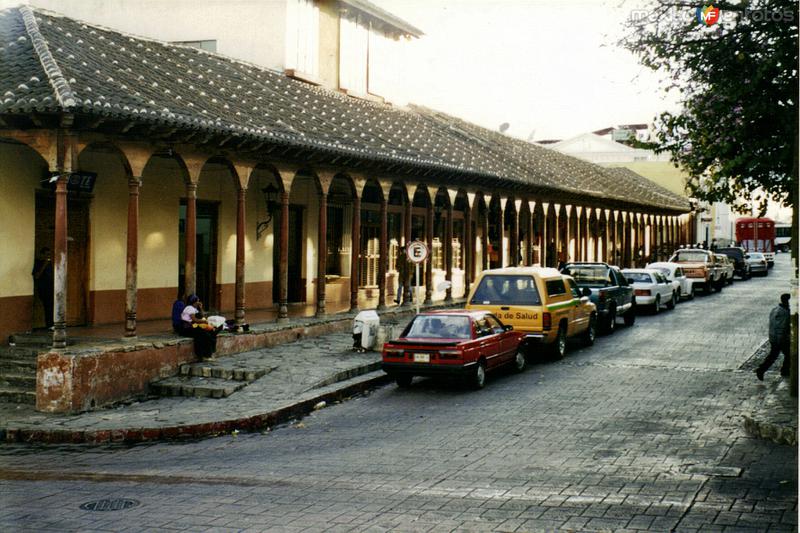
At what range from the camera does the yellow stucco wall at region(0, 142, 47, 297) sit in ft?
48.3

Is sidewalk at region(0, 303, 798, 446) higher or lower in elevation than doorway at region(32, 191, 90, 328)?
lower

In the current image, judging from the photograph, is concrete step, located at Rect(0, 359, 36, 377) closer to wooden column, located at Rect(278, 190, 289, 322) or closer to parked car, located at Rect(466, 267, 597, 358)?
wooden column, located at Rect(278, 190, 289, 322)

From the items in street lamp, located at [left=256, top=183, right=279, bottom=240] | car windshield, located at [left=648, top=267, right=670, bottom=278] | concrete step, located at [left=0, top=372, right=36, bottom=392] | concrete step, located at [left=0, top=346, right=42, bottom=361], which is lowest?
concrete step, located at [left=0, top=372, right=36, bottom=392]

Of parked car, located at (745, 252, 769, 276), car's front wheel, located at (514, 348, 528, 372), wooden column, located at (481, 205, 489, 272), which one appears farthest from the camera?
parked car, located at (745, 252, 769, 276)

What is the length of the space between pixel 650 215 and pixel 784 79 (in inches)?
1505

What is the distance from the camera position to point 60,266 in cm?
1300

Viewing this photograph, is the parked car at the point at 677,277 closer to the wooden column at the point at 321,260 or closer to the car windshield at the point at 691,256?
the car windshield at the point at 691,256

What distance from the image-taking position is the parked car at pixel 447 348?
45.8 ft

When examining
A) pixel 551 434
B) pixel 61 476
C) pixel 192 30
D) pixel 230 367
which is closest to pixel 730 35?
pixel 551 434

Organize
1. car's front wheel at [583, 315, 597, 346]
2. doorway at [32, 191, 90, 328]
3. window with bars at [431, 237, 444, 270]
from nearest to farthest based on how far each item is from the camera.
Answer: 1. doorway at [32, 191, 90, 328]
2. car's front wheel at [583, 315, 597, 346]
3. window with bars at [431, 237, 444, 270]

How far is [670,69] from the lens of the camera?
14.2m

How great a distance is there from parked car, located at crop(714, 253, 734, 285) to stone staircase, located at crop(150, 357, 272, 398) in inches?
1225

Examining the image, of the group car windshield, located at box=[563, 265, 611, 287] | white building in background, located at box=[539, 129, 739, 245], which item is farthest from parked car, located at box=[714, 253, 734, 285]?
white building in background, located at box=[539, 129, 739, 245]

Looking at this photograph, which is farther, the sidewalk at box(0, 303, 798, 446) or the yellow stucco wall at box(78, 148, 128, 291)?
the yellow stucco wall at box(78, 148, 128, 291)
